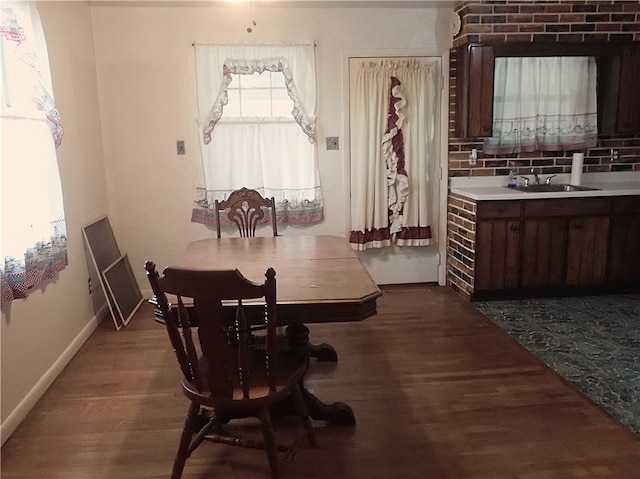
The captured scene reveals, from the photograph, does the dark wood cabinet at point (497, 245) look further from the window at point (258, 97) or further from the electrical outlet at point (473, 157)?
the window at point (258, 97)

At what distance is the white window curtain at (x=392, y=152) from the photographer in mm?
4270

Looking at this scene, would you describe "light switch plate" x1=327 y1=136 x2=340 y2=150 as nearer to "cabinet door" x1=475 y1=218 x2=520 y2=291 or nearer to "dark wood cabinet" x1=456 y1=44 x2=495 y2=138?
"dark wood cabinet" x1=456 y1=44 x2=495 y2=138

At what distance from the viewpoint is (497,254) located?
4098 millimetres

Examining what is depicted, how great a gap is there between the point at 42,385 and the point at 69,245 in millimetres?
926

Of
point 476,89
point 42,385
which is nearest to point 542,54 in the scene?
point 476,89

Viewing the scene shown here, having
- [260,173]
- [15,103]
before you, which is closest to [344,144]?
[260,173]

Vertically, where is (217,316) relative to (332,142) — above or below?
below

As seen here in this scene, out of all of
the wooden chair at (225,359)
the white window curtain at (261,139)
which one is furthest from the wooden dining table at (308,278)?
the white window curtain at (261,139)

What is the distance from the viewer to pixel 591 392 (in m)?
2.73

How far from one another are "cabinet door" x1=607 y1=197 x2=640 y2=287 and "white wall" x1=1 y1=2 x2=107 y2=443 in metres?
3.86

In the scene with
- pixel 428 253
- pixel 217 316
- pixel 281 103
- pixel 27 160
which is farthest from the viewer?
pixel 428 253

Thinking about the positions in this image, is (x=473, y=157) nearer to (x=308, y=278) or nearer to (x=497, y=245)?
(x=497, y=245)

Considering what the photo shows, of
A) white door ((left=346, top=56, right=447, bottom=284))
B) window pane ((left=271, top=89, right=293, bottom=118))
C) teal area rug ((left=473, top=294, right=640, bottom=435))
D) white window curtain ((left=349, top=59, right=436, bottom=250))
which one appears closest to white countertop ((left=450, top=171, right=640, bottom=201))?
white door ((left=346, top=56, right=447, bottom=284))

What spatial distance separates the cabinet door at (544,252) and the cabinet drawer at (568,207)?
0.05 metres
